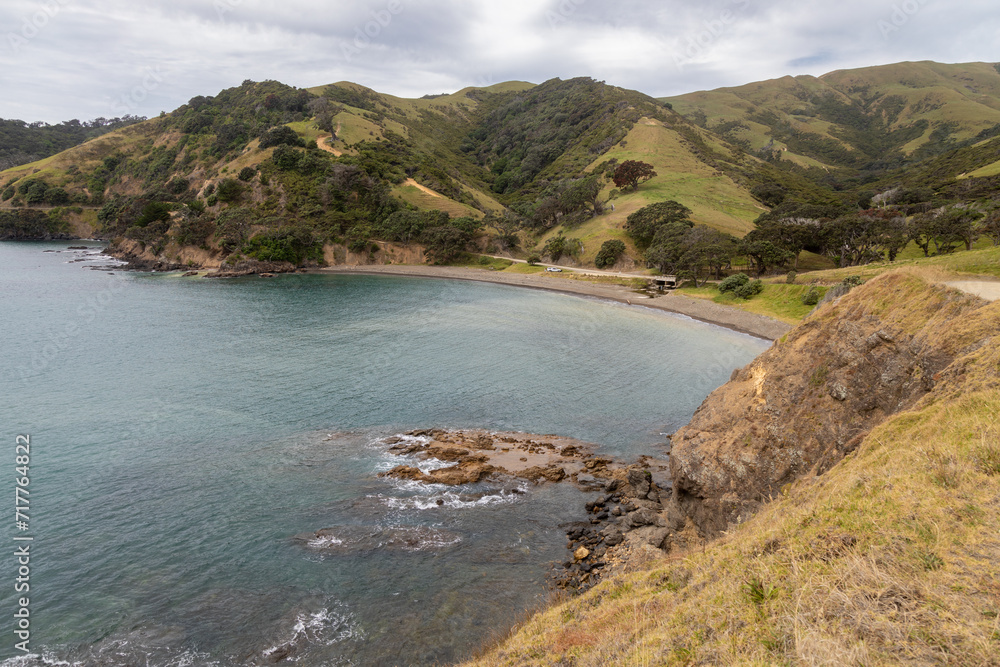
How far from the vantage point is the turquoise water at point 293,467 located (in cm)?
1366

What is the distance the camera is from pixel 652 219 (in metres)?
83.6

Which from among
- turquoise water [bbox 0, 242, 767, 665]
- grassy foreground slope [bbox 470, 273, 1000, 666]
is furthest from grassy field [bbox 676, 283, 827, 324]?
grassy foreground slope [bbox 470, 273, 1000, 666]

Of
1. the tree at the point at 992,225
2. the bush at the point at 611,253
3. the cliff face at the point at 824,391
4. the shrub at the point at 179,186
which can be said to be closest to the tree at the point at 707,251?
the bush at the point at 611,253

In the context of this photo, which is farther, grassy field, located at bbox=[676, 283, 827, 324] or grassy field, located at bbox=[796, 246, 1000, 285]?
grassy field, located at bbox=[676, 283, 827, 324]

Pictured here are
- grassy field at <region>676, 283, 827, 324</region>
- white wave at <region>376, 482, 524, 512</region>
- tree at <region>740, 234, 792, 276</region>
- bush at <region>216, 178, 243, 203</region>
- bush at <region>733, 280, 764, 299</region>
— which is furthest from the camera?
bush at <region>216, 178, 243, 203</region>

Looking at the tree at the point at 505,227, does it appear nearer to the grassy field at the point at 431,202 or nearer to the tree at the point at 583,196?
the grassy field at the point at 431,202

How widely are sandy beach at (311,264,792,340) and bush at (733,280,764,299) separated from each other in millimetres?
3089

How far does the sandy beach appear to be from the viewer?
48344 mm

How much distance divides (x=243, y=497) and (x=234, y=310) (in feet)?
147

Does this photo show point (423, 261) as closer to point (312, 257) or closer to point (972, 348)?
point (312, 257)

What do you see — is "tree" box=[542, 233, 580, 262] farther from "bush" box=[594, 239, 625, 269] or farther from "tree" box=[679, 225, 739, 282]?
"tree" box=[679, 225, 739, 282]

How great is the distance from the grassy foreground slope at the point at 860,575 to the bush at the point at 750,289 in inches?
1866

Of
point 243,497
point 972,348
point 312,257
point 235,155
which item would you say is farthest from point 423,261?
point 972,348

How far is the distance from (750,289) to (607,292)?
19353 millimetres
